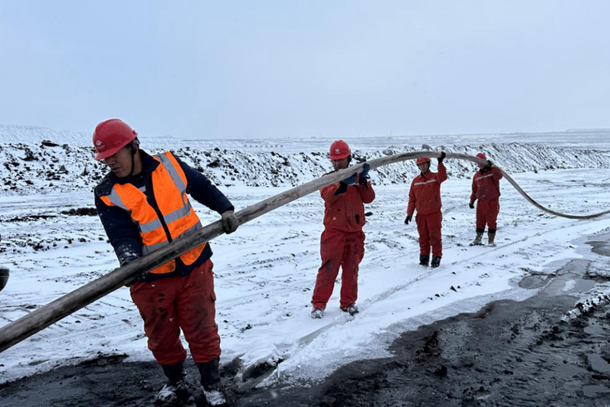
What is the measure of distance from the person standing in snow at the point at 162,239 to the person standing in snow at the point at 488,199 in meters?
6.25

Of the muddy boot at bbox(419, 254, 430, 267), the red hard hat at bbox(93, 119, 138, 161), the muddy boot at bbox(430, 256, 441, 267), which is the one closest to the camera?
the red hard hat at bbox(93, 119, 138, 161)

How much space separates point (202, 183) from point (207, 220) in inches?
272

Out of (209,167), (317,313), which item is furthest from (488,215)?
(209,167)

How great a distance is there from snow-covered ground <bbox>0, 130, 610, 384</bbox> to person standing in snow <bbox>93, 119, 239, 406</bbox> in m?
0.68

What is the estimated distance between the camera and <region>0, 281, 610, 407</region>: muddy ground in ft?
9.29

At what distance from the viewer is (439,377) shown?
122 inches

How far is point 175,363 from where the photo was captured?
2871 mm

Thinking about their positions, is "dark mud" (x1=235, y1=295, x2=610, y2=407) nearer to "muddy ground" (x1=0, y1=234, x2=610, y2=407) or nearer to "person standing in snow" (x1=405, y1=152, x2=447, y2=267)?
"muddy ground" (x1=0, y1=234, x2=610, y2=407)

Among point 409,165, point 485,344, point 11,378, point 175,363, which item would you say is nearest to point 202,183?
point 175,363

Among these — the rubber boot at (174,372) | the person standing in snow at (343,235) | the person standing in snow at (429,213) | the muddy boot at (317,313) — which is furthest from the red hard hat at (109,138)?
the person standing in snow at (429,213)

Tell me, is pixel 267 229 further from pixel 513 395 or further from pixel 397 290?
pixel 513 395

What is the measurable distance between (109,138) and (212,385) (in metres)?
1.73

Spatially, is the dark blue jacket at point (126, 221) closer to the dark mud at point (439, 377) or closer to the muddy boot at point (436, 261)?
the dark mud at point (439, 377)

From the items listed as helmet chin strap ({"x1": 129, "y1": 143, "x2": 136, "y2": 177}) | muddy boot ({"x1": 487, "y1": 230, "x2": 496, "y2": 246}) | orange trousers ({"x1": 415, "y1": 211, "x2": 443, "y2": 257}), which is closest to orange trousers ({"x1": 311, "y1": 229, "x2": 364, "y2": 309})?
helmet chin strap ({"x1": 129, "y1": 143, "x2": 136, "y2": 177})
